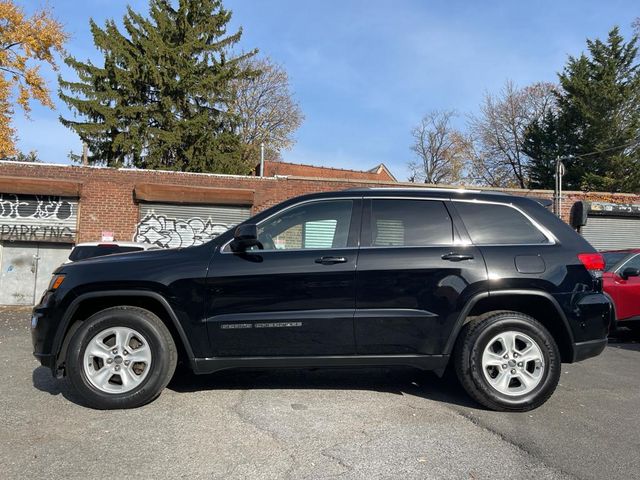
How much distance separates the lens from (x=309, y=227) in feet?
15.3

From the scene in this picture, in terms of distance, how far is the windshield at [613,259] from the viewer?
27.5 feet

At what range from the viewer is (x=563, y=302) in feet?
14.3

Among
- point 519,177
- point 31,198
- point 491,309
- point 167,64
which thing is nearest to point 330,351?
point 491,309

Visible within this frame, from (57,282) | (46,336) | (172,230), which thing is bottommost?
(46,336)

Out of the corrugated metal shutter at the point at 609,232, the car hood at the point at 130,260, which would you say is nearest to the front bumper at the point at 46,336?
the car hood at the point at 130,260

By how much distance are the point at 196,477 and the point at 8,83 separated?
85.7 feet

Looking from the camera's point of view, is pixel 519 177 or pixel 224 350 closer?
pixel 224 350

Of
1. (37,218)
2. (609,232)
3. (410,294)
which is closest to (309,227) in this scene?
(410,294)

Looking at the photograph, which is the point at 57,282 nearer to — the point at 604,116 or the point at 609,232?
the point at 609,232

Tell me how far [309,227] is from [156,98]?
73.6ft

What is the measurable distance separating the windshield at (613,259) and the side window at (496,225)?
461 cm

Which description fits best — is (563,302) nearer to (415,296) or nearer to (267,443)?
(415,296)

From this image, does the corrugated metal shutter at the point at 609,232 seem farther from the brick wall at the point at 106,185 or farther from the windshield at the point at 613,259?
the windshield at the point at 613,259

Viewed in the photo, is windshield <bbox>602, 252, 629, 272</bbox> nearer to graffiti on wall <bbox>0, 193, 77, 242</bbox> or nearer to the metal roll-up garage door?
the metal roll-up garage door
